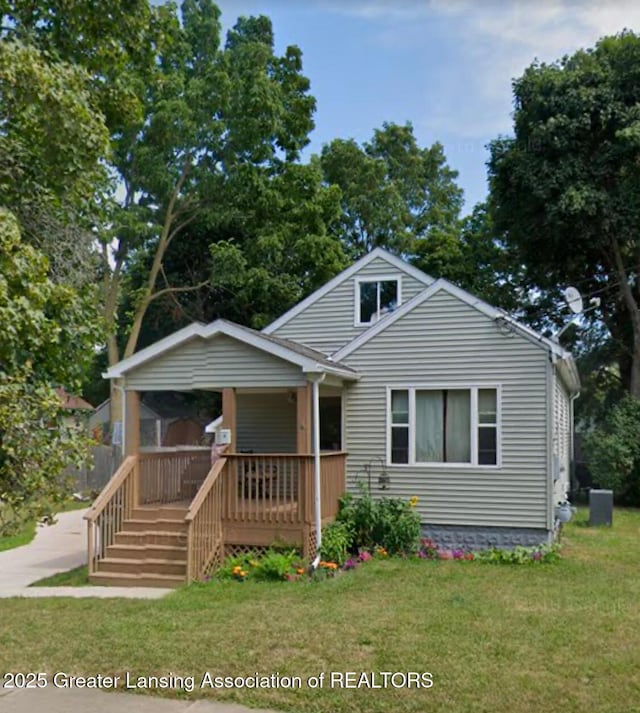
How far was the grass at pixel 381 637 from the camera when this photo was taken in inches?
211

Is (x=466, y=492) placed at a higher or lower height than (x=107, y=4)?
lower

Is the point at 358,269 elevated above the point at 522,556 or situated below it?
above

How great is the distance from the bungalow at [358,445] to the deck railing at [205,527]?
0.09 ft

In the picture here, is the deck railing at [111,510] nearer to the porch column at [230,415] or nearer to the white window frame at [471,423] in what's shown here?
the porch column at [230,415]

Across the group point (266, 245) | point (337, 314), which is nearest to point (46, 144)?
point (337, 314)

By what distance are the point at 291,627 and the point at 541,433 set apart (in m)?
5.82

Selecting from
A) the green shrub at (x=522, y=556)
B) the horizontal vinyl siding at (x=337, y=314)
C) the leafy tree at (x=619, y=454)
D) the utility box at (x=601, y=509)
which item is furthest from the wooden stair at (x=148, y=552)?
the leafy tree at (x=619, y=454)

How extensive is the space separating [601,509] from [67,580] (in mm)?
10458

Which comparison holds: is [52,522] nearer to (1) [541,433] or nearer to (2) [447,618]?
(2) [447,618]

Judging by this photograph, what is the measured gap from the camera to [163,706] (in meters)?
5.32

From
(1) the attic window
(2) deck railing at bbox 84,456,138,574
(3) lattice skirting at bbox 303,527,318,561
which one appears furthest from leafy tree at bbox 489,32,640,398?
(2) deck railing at bbox 84,456,138,574

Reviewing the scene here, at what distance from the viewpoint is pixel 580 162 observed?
66.0 ft

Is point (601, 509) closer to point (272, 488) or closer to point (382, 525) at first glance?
point (382, 525)

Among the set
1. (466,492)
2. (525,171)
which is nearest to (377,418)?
(466,492)
